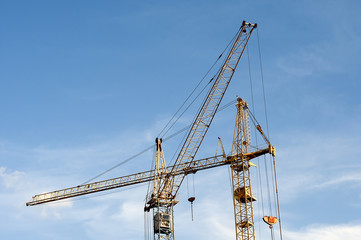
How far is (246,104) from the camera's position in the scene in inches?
5659

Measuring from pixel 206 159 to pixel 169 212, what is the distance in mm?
15468

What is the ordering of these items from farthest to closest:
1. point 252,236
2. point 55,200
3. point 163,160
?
point 55,200
point 163,160
point 252,236

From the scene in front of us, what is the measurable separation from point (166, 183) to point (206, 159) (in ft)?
39.5

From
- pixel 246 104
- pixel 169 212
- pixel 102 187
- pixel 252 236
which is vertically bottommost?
pixel 252 236

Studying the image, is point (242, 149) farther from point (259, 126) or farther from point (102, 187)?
point (102, 187)

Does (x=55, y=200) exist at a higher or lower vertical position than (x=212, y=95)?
lower

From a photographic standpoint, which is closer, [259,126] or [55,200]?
[259,126]

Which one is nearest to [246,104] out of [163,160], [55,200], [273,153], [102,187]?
[273,153]

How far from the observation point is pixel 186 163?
143 metres

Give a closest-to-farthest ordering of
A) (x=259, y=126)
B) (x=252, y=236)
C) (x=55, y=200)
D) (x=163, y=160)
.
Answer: (x=252, y=236)
(x=259, y=126)
(x=163, y=160)
(x=55, y=200)

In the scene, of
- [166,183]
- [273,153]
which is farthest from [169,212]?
[273,153]

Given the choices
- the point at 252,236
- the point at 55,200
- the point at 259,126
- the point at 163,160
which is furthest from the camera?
the point at 55,200

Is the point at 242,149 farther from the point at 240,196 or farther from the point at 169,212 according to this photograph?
the point at 169,212

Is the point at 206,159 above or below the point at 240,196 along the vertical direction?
above
